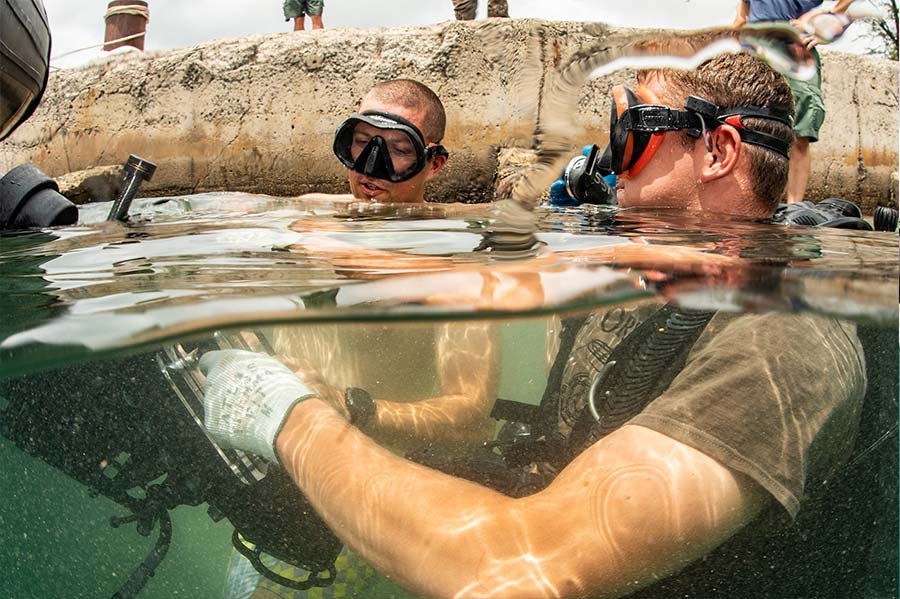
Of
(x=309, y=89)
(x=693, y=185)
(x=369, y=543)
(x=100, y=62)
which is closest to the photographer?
(x=369, y=543)

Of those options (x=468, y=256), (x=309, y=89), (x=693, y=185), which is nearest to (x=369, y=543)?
(x=468, y=256)

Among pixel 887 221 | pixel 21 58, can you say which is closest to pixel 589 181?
pixel 887 221

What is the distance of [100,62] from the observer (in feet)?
33.5

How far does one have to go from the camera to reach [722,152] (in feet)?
9.20

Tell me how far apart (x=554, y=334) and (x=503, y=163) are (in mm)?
6423

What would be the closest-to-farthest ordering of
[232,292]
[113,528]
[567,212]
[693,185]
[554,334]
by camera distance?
[232,292] < [554,334] < [113,528] < [693,185] < [567,212]

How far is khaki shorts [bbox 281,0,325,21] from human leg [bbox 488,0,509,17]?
7.64 feet

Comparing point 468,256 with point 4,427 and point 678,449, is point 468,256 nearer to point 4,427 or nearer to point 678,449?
point 678,449

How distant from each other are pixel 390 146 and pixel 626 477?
3182 mm

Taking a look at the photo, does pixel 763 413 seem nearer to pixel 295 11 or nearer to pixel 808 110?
pixel 808 110

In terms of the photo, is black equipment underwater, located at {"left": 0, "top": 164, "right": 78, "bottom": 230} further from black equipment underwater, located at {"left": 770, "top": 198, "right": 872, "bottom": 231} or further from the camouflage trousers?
the camouflage trousers

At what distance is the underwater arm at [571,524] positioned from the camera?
1579mm

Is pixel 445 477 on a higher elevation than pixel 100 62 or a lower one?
lower

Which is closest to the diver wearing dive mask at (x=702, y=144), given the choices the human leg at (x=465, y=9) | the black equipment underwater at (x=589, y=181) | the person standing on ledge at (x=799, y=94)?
the black equipment underwater at (x=589, y=181)
